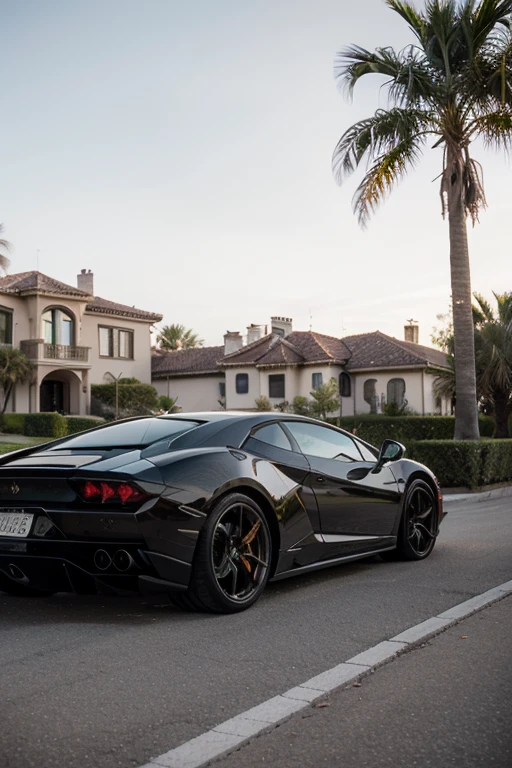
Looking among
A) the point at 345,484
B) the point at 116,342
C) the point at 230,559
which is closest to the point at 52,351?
the point at 116,342

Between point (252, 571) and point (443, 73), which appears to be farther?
point (443, 73)

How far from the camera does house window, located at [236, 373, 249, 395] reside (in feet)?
166

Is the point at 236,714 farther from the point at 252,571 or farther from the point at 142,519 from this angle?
the point at 252,571

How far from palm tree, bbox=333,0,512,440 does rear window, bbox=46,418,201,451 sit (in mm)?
13333

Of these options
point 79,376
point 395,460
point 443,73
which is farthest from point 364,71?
point 79,376

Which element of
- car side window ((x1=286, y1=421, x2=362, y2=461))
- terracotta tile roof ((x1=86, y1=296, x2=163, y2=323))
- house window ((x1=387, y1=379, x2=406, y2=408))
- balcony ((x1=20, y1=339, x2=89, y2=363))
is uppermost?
terracotta tile roof ((x1=86, y1=296, x2=163, y2=323))

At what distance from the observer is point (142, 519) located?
16.5 feet

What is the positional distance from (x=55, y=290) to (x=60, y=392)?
5830 millimetres

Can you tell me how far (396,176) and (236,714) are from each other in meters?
17.4

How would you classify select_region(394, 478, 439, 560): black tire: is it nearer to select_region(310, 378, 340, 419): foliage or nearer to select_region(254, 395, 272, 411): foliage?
select_region(310, 378, 340, 419): foliage

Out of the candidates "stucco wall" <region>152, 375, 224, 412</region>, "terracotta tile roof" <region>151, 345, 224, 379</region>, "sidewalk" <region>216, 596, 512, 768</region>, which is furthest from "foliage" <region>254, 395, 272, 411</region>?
"sidewalk" <region>216, 596, 512, 768</region>

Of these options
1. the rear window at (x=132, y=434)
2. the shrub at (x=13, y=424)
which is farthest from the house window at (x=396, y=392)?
the rear window at (x=132, y=434)

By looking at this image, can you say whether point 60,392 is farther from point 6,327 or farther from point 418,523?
point 418,523

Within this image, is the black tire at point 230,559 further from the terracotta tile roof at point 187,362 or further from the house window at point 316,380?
the terracotta tile roof at point 187,362
